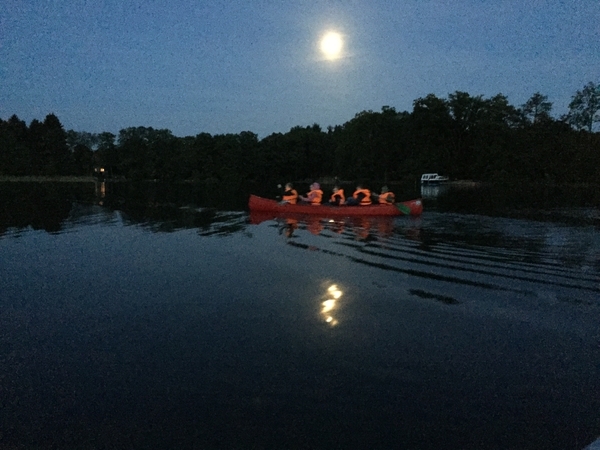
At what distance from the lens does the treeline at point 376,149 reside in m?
75.4

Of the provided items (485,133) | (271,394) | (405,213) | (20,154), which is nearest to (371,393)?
(271,394)

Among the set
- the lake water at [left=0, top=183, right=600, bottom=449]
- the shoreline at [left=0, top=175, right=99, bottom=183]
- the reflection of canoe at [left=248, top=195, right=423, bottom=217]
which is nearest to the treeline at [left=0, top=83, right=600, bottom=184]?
the shoreline at [left=0, top=175, right=99, bottom=183]

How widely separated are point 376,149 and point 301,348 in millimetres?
79779

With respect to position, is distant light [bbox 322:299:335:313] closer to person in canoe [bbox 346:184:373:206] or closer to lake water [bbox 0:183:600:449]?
lake water [bbox 0:183:600:449]

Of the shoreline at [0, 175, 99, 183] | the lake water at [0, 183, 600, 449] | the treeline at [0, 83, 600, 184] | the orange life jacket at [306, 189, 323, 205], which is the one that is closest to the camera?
the lake water at [0, 183, 600, 449]

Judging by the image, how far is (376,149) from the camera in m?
84.7

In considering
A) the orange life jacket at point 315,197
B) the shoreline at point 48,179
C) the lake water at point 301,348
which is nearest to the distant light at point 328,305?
the lake water at point 301,348

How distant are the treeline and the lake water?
6676 centimetres

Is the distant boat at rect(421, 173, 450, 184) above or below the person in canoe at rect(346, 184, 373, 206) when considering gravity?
above

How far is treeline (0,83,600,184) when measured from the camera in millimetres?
75375

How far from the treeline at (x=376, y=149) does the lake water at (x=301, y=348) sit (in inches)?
2628

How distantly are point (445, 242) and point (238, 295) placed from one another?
8087 mm

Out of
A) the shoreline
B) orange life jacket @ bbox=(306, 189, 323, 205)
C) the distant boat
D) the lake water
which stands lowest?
the lake water

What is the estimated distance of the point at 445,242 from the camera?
15672mm
